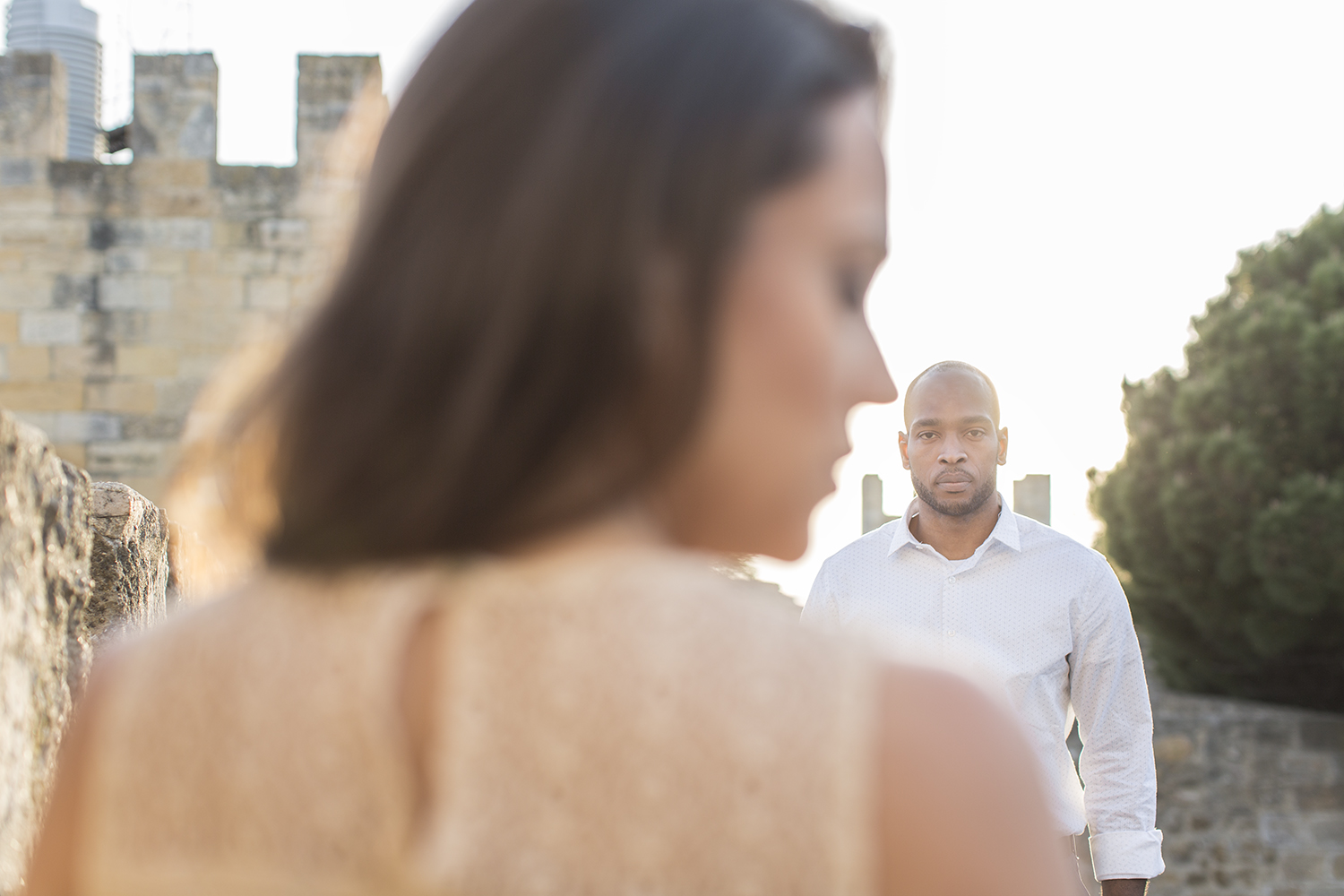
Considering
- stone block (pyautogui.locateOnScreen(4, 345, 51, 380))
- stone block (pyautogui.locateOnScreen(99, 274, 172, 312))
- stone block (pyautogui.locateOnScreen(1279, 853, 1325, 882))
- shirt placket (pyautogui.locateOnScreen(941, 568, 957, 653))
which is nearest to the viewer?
shirt placket (pyautogui.locateOnScreen(941, 568, 957, 653))

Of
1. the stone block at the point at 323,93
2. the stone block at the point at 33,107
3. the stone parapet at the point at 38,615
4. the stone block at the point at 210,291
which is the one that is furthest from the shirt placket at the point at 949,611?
the stone block at the point at 33,107

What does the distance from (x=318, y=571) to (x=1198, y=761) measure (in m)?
8.76

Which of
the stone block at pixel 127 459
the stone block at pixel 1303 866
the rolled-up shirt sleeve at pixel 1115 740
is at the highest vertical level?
the stone block at pixel 127 459

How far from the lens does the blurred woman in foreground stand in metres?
0.53

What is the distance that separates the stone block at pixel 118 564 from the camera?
72.2 inches

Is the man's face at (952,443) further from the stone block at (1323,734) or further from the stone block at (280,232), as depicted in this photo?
the stone block at (1323,734)

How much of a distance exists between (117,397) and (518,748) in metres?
7.72

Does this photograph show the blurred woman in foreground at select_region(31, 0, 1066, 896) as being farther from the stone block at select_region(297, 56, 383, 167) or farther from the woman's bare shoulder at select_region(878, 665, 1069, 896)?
the stone block at select_region(297, 56, 383, 167)

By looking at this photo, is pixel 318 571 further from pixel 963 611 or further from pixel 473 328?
pixel 963 611

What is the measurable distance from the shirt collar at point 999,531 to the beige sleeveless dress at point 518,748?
345cm

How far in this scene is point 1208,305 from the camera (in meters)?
9.34

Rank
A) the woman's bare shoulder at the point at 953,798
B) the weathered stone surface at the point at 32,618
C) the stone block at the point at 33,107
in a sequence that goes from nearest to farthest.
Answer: the woman's bare shoulder at the point at 953,798 < the weathered stone surface at the point at 32,618 < the stone block at the point at 33,107

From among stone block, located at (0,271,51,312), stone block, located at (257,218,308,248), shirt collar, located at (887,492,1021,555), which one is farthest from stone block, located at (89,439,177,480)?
shirt collar, located at (887,492,1021,555)

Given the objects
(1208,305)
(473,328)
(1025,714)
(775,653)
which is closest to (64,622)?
(473,328)
